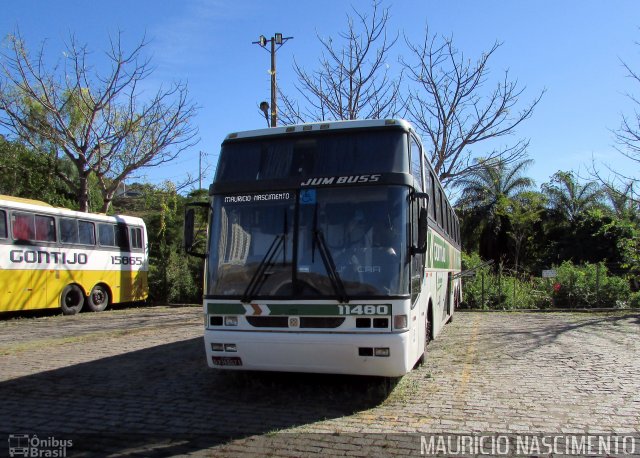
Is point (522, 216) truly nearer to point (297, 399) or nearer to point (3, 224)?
point (3, 224)

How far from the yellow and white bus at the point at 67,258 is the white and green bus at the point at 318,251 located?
10.5 m

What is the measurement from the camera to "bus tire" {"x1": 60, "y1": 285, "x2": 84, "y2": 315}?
55.3 ft

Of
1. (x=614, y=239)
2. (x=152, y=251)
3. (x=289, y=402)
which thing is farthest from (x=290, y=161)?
(x=614, y=239)

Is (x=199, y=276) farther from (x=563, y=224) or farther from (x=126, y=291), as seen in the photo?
(x=563, y=224)

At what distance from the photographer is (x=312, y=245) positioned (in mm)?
6309

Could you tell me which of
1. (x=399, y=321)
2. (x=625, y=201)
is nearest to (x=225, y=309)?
(x=399, y=321)

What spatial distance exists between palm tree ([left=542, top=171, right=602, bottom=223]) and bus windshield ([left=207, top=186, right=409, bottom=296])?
123 feet

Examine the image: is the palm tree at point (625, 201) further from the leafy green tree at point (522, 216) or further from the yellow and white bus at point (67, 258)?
the yellow and white bus at point (67, 258)

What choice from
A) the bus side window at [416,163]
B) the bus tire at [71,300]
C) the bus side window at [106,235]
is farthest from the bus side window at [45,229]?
the bus side window at [416,163]

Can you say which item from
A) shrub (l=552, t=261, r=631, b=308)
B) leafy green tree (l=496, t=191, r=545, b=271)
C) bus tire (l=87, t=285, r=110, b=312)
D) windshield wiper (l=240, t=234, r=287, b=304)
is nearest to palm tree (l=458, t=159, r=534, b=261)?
leafy green tree (l=496, t=191, r=545, b=271)


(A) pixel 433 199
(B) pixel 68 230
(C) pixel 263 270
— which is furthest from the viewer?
(B) pixel 68 230

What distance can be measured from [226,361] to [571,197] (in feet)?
129

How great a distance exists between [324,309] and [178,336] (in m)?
6.80

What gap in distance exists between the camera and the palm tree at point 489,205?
3922cm
